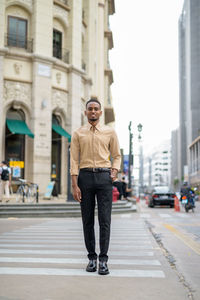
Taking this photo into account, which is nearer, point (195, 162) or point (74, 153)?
point (74, 153)

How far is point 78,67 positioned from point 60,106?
3.48m

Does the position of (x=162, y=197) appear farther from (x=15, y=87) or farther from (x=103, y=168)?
(x=103, y=168)

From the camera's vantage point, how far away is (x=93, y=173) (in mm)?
4625

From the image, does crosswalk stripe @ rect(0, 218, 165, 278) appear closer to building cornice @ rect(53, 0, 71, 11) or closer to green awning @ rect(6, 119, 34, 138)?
green awning @ rect(6, 119, 34, 138)

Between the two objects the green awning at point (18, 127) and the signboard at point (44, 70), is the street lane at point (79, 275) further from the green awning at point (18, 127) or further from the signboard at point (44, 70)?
the signboard at point (44, 70)

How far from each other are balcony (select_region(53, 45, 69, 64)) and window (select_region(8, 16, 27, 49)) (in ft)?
8.24

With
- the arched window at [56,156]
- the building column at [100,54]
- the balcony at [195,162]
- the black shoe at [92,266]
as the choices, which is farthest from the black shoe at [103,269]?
the balcony at [195,162]

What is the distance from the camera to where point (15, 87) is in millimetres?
24391

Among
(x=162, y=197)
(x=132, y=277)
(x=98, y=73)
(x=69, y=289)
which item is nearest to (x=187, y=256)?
(x=132, y=277)

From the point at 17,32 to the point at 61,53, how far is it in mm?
3572

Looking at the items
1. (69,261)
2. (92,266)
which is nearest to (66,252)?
(69,261)

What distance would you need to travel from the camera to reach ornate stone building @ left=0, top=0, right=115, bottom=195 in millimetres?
24297

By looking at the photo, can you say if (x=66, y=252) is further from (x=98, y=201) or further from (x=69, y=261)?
(x=98, y=201)

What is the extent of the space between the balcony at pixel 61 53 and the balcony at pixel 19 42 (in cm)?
233
